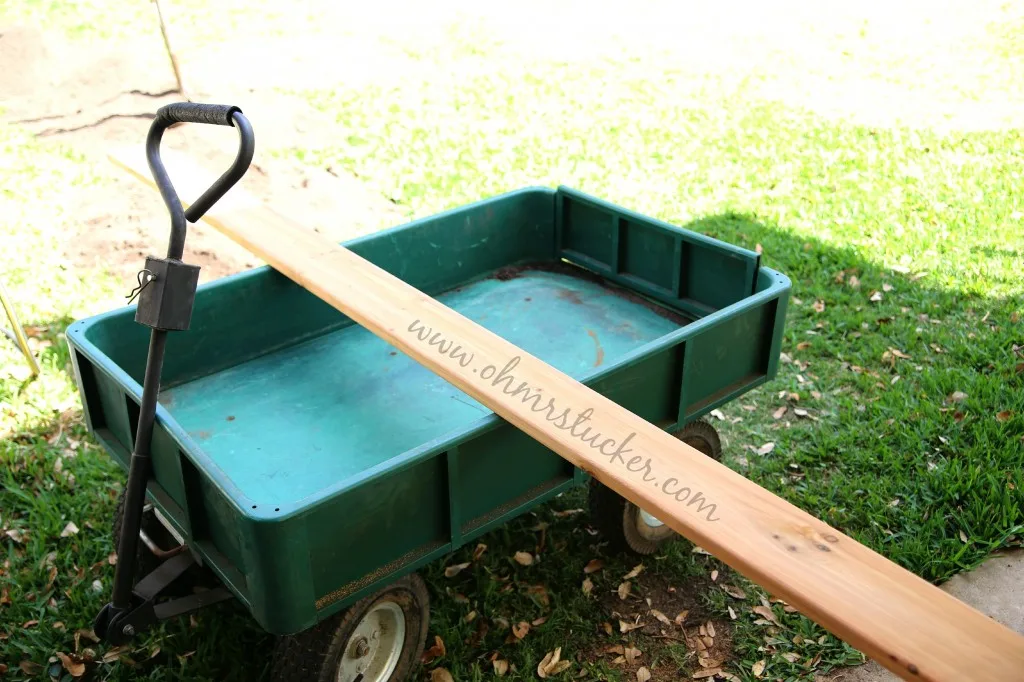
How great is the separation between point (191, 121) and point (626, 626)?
2.68m

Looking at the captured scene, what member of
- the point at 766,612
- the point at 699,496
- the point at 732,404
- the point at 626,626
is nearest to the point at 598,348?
the point at 732,404

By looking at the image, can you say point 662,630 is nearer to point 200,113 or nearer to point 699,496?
point 699,496

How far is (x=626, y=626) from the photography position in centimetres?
400

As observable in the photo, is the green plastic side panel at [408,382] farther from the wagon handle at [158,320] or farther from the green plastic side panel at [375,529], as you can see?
the wagon handle at [158,320]

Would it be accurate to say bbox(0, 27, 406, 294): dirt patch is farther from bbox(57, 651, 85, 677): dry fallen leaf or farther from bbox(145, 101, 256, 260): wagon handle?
bbox(57, 651, 85, 677): dry fallen leaf

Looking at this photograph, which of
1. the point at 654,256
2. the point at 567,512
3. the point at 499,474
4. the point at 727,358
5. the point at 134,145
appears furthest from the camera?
the point at 134,145

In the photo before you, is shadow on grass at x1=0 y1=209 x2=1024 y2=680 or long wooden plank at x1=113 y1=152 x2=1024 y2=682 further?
shadow on grass at x1=0 y1=209 x2=1024 y2=680

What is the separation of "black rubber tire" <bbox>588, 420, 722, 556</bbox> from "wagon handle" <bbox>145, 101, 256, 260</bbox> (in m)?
2.11

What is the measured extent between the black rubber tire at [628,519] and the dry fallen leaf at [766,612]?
0.49 meters

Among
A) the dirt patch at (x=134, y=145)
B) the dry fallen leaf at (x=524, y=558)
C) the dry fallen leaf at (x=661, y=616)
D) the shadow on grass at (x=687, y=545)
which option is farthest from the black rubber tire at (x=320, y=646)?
the dirt patch at (x=134, y=145)

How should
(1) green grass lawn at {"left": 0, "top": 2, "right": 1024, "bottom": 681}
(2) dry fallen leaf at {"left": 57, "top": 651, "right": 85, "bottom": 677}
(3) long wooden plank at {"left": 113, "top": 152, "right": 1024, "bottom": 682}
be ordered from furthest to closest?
1. (1) green grass lawn at {"left": 0, "top": 2, "right": 1024, "bottom": 681}
2. (2) dry fallen leaf at {"left": 57, "top": 651, "right": 85, "bottom": 677}
3. (3) long wooden plank at {"left": 113, "top": 152, "right": 1024, "bottom": 682}

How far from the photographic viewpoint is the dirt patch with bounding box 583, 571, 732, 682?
12.6 feet

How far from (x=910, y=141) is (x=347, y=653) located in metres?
7.95

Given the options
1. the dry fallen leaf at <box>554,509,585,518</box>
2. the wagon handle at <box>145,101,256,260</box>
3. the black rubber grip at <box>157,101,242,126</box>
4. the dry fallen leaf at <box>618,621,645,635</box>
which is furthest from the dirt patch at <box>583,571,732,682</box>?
the black rubber grip at <box>157,101,242,126</box>
